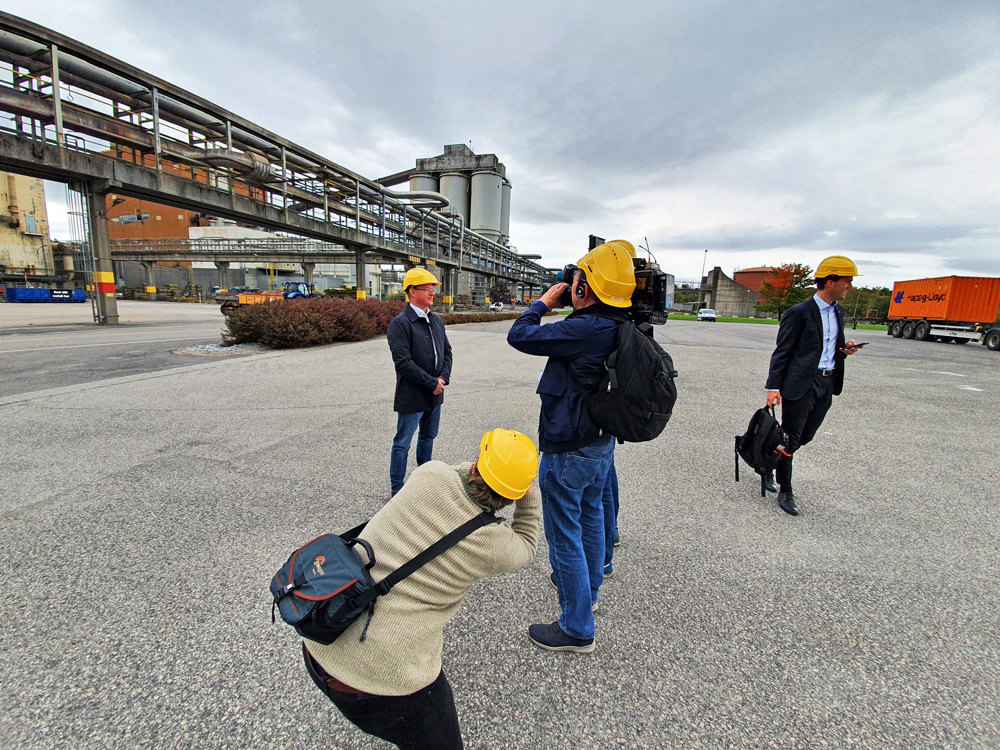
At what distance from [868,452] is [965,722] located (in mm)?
4142

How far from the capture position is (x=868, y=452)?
5.00 m

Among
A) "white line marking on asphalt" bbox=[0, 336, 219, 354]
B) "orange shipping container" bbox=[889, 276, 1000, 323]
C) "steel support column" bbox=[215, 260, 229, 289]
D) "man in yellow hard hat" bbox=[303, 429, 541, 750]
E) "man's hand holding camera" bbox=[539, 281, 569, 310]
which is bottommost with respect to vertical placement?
"white line marking on asphalt" bbox=[0, 336, 219, 354]

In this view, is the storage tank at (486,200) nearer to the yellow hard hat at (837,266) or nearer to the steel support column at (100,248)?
the steel support column at (100,248)

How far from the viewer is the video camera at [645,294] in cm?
203

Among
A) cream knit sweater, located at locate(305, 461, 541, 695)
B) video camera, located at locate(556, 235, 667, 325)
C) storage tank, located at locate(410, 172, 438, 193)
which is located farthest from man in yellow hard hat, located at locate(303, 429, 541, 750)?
storage tank, located at locate(410, 172, 438, 193)

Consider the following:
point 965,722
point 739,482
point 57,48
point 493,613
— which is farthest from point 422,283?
point 57,48

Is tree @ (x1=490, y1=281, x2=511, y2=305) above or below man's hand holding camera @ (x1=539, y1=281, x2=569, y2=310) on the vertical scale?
above

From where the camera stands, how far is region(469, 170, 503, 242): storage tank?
72250 millimetres

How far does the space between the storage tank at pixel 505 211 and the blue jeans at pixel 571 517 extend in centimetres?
7918

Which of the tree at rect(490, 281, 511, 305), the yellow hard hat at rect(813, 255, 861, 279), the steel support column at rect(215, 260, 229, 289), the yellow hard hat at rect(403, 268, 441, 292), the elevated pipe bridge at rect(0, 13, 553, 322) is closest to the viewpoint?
the yellow hard hat at rect(813, 255, 861, 279)

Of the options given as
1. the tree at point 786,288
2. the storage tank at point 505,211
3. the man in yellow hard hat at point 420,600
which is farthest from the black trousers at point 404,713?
the storage tank at point 505,211

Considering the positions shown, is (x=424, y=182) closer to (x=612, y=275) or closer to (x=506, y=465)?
(x=612, y=275)

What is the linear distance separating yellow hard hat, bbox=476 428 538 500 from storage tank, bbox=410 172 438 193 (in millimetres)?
80781

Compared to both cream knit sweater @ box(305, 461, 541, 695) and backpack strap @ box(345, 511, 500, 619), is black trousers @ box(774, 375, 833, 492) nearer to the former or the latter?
cream knit sweater @ box(305, 461, 541, 695)
